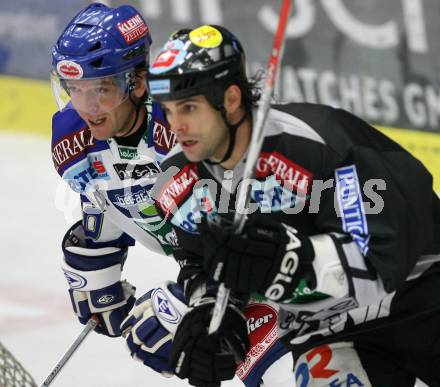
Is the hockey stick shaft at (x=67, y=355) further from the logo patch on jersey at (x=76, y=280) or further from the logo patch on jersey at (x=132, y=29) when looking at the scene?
the logo patch on jersey at (x=132, y=29)

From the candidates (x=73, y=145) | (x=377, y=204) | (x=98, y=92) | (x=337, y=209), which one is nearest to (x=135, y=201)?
(x=73, y=145)

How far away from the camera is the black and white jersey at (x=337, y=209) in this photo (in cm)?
266

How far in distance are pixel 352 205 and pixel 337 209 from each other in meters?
0.04

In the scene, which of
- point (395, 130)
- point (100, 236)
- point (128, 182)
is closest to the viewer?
point (128, 182)

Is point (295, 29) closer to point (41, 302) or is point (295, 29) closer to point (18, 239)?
point (18, 239)

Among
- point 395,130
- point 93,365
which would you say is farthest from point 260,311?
point 395,130

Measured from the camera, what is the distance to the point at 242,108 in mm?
2871

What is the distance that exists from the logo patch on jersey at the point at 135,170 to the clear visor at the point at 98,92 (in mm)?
237

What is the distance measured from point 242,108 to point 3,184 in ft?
12.1

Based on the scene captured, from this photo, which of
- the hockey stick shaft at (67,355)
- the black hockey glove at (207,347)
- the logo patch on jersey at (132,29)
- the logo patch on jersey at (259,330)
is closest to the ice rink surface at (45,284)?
the hockey stick shaft at (67,355)

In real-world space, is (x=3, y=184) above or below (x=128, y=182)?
below

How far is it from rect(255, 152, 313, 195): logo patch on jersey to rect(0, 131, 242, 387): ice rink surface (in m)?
1.41

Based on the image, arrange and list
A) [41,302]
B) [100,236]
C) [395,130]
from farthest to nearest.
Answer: [395,130]
[41,302]
[100,236]

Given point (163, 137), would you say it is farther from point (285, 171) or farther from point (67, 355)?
point (67, 355)
